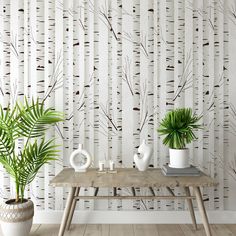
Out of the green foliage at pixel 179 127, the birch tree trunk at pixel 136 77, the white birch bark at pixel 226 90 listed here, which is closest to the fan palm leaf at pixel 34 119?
the birch tree trunk at pixel 136 77

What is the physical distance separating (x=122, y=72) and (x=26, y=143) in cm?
107

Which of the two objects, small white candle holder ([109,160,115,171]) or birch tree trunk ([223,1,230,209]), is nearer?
small white candle holder ([109,160,115,171])

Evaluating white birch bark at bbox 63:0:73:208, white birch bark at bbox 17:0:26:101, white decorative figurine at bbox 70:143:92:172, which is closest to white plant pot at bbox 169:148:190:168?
white decorative figurine at bbox 70:143:92:172

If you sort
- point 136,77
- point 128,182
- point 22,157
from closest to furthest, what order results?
point 128,182
point 22,157
point 136,77

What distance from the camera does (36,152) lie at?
2.51 m

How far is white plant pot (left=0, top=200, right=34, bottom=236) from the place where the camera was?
2.35 meters

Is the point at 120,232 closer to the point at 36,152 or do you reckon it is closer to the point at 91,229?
the point at 91,229

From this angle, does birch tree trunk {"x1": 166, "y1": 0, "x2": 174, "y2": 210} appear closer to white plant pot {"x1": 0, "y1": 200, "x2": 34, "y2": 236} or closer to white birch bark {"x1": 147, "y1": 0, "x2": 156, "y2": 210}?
white birch bark {"x1": 147, "y1": 0, "x2": 156, "y2": 210}

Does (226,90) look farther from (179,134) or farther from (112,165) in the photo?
(112,165)

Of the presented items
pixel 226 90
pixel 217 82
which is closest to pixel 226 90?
pixel 226 90

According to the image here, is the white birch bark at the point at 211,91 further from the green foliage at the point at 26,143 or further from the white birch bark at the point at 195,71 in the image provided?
the green foliage at the point at 26,143

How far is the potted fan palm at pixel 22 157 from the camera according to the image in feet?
7.78

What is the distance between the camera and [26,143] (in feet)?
8.34

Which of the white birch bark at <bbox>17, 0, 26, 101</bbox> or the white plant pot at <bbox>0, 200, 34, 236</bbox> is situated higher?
the white birch bark at <bbox>17, 0, 26, 101</bbox>
